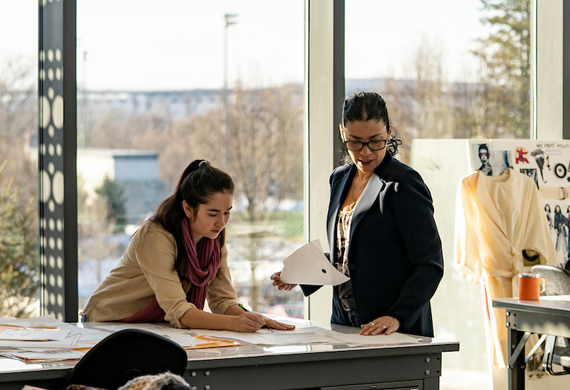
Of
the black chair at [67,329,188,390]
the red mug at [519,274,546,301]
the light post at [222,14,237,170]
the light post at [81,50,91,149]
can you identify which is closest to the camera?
the black chair at [67,329,188,390]

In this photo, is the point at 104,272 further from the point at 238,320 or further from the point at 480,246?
the point at 480,246

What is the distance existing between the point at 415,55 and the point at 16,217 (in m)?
2.59

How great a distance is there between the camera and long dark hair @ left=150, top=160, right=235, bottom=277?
2.34 m

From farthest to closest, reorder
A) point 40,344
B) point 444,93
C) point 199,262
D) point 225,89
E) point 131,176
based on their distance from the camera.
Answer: point 444,93
point 225,89
point 131,176
point 199,262
point 40,344

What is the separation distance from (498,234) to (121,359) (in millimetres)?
2864

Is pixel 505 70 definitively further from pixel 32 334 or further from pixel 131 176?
pixel 32 334

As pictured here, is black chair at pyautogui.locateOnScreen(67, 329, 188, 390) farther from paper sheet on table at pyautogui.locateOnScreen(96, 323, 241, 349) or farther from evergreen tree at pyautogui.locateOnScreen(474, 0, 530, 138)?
evergreen tree at pyautogui.locateOnScreen(474, 0, 530, 138)

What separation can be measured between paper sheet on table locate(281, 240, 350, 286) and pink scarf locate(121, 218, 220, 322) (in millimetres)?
264

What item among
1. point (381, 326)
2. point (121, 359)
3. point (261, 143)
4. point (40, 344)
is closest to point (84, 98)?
point (261, 143)

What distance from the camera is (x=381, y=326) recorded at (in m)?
2.21

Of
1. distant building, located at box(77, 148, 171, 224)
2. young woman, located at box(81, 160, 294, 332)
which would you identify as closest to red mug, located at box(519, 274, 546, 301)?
young woman, located at box(81, 160, 294, 332)

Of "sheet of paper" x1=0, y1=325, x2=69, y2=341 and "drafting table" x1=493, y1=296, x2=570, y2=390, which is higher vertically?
"sheet of paper" x1=0, y1=325, x2=69, y2=341

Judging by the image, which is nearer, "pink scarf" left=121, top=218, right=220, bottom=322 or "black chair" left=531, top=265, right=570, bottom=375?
"pink scarf" left=121, top=218, right=220, bottom=322

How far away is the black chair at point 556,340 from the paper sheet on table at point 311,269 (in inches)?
61.8
